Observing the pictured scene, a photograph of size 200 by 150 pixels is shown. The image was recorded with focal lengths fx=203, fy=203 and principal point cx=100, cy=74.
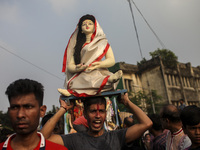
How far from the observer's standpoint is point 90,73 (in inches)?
124

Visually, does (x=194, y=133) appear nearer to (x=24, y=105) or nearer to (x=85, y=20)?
(x=24, y=105)

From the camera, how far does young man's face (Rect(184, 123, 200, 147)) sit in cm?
216

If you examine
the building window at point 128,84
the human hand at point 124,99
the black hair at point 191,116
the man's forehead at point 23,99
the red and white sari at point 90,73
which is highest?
the building window at point 128,84

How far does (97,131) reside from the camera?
2.15m

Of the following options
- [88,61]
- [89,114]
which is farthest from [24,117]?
[88,61]

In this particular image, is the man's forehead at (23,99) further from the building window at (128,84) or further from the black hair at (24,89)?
the building window at (128,84)

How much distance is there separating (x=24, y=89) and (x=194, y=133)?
1819mm

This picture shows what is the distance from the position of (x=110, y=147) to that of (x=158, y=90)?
21.9m

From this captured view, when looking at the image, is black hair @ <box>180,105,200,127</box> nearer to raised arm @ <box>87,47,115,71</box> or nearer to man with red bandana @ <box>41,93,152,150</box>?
man with red bandana @ <box>41,93,152,150</box>

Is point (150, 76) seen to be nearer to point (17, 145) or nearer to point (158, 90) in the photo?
point (158, 90)

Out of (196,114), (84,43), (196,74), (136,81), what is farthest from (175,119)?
(196,74)

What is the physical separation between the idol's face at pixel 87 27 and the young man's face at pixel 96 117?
67.5 inches

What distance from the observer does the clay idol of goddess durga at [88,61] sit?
276 cm

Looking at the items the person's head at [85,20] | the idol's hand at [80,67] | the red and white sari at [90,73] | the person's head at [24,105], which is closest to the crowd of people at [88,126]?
the person's head at [24,105]
